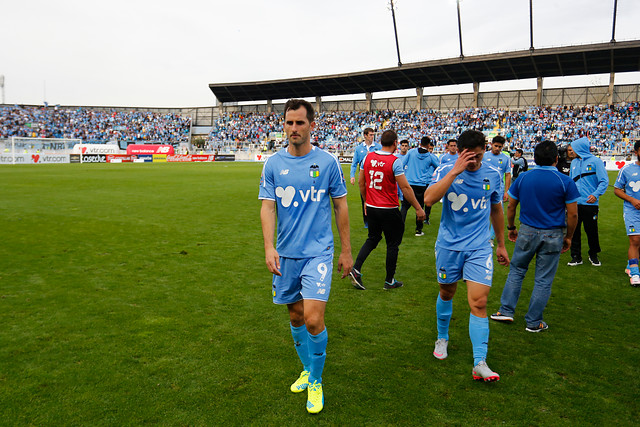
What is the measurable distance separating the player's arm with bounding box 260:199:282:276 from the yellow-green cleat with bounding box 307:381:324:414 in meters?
0.94

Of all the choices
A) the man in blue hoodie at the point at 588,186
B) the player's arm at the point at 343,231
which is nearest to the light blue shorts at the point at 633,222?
the man in blue hoodie at the point at 588,186

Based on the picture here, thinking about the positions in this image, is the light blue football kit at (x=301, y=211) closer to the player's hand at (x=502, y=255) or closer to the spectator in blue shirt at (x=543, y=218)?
the player's hand at (x=502, y=255)

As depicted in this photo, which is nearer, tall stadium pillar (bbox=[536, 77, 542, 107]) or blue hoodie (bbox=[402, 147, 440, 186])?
blue hoodie (bbox=[402, 147, 440, 186])

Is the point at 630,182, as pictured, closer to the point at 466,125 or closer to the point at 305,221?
the point at 305,221

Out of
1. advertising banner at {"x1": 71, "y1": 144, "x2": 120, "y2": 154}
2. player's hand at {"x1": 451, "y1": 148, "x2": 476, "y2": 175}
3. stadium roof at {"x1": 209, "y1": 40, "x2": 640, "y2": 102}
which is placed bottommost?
player's hand at {"x1": 451, "y1": 148, "x2": 476, "y2": 175}

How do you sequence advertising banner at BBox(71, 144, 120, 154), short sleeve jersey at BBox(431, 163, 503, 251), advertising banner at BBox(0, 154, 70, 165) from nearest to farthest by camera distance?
short sleeve jersey at BBox(431, 163, 503, 251), advertising banner at BBox(0, 154, 70, 165), advertising banner at BBox(71, 144, 120, 154)

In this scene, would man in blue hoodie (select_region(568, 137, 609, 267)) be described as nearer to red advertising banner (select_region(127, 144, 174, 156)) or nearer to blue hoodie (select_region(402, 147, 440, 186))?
blue hoodie (select_region(402, 147, 440, 186))

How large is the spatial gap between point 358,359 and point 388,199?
9.59 feet

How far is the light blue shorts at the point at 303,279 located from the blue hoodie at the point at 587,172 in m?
5.93

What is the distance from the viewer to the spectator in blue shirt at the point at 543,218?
184 inches

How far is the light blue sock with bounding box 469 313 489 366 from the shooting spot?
12.3ft

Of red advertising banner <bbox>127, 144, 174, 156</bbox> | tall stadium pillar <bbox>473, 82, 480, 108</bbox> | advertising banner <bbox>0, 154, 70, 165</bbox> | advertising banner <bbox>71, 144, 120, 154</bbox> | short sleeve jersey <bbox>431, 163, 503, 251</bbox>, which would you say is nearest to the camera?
short sleeve jersey <bbox>431, 163, 503, 251</bbox>

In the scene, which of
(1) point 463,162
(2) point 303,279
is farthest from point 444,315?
(2) point 303,279

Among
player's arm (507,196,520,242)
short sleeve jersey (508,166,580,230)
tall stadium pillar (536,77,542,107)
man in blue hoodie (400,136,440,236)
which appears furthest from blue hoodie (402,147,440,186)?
tall stadium pillar (536,77,542,107)
